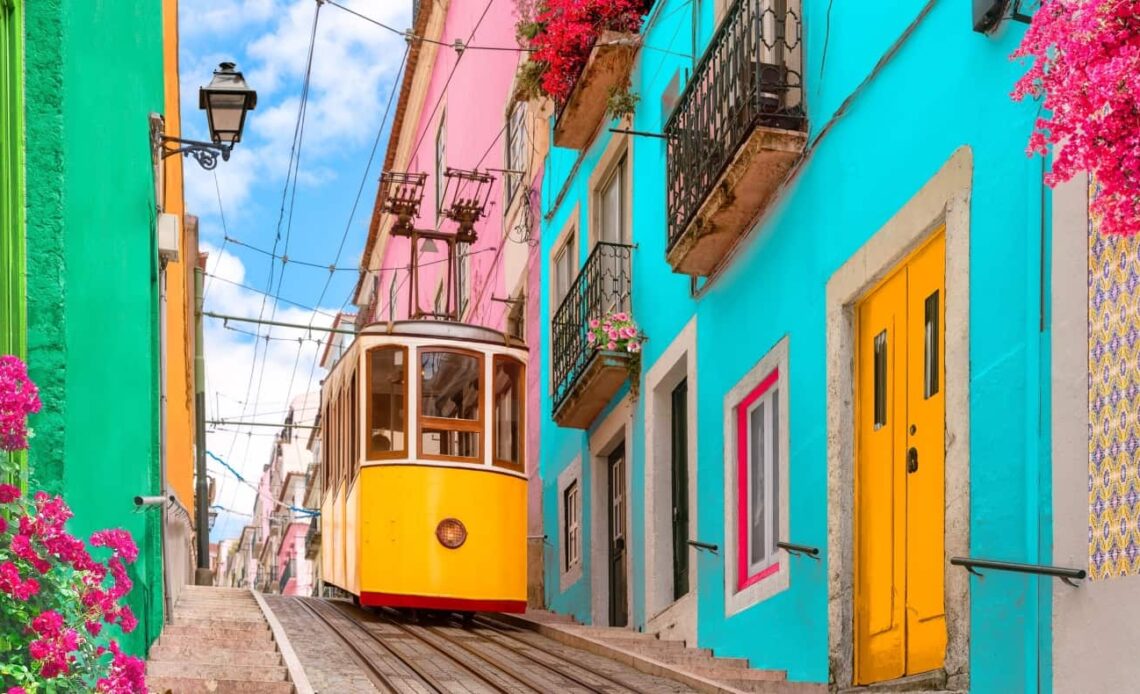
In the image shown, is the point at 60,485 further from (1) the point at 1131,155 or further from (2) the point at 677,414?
(2) the point at 677,414

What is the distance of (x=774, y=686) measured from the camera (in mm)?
8766

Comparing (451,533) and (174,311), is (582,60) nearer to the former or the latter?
(174,311)

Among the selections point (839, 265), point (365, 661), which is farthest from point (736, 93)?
point (365, 661)

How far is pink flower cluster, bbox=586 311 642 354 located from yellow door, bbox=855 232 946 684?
4.71m

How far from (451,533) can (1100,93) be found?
9.77m

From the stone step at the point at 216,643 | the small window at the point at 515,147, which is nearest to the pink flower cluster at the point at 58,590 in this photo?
the stone step at the point at 216,643

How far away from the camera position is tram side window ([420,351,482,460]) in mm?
13695

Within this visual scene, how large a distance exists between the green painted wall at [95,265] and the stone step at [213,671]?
Result: 17 cm

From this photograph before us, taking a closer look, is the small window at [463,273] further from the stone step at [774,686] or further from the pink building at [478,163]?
the stone step at [774,686]

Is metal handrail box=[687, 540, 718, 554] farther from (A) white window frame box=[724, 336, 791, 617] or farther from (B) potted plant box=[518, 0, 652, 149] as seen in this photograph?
(B) potted plant box=[518, 0, 652, 149]

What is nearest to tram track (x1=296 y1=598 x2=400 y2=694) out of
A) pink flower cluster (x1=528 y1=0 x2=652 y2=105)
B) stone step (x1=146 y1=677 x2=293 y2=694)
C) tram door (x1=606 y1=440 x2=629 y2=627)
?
stone step (x1=146 y1=677 x2=293 y2=694)

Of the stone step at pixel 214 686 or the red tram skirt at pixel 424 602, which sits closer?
the stone step at pixel 214 686

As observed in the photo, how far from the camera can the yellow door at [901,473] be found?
7461mm

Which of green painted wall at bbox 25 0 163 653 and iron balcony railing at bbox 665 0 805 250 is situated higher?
iron balcony railing at bbox 665 0 805 250
